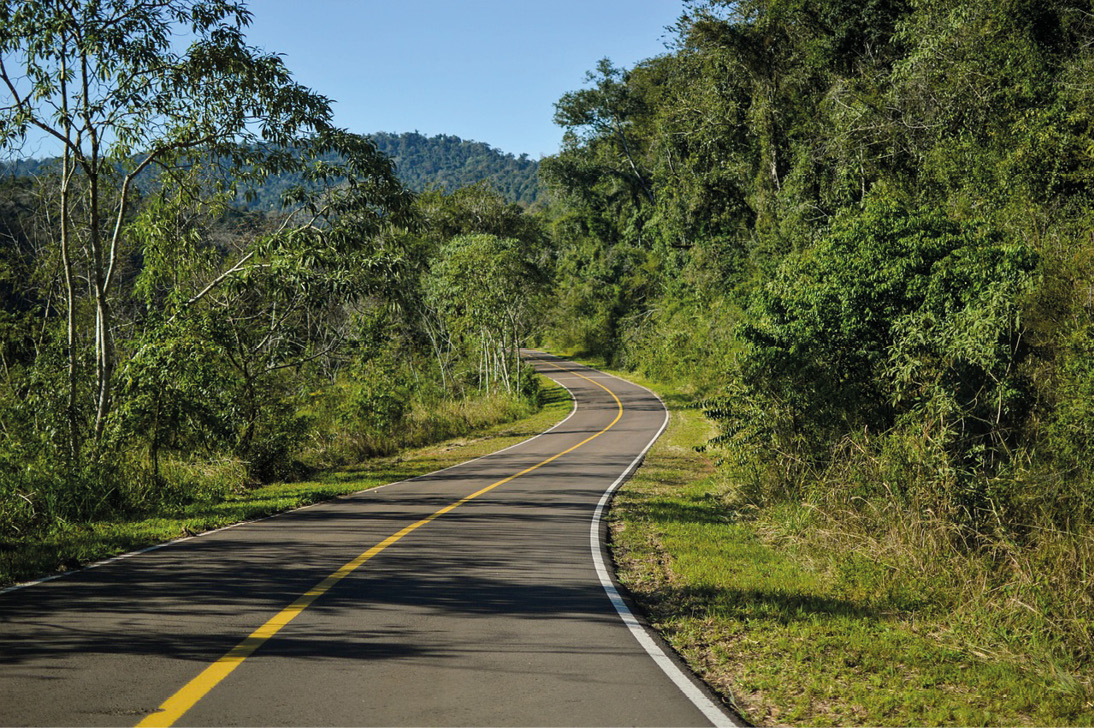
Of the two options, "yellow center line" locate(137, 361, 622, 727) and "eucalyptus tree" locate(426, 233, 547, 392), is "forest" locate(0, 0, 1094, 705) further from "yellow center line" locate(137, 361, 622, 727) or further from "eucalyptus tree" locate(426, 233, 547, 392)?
"eucalyptus tree" locate(426, 233, 547, 392)

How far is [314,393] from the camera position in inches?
822

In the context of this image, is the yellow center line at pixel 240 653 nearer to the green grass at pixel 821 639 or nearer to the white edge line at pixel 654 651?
the white edge line at pixel 654 651

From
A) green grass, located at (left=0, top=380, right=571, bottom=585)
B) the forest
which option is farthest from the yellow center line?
the forest

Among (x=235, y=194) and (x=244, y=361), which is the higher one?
(x=235, y=194)

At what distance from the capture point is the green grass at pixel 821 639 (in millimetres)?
5277

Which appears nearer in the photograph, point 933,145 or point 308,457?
point 308,457

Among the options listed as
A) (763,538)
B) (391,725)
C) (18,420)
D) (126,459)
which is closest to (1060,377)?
(763,538)

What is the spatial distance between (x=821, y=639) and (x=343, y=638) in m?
3.83

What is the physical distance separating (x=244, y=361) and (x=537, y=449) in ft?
38.2

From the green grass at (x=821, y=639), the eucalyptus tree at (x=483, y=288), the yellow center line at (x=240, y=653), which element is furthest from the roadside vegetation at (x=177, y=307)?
the eucalyptus tree at (x=483, y=288)

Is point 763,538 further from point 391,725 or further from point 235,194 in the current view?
point 235,194

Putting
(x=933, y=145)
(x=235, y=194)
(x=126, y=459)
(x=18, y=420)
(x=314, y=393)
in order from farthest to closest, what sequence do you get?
(x=933, y=145) → (x=314, y=393) → (x=235, y=194) → (x=126, y=459) → (x=18, y=420)

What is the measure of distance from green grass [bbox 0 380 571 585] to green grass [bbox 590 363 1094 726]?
6.03 m

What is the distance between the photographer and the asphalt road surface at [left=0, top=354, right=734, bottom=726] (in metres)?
4.77
